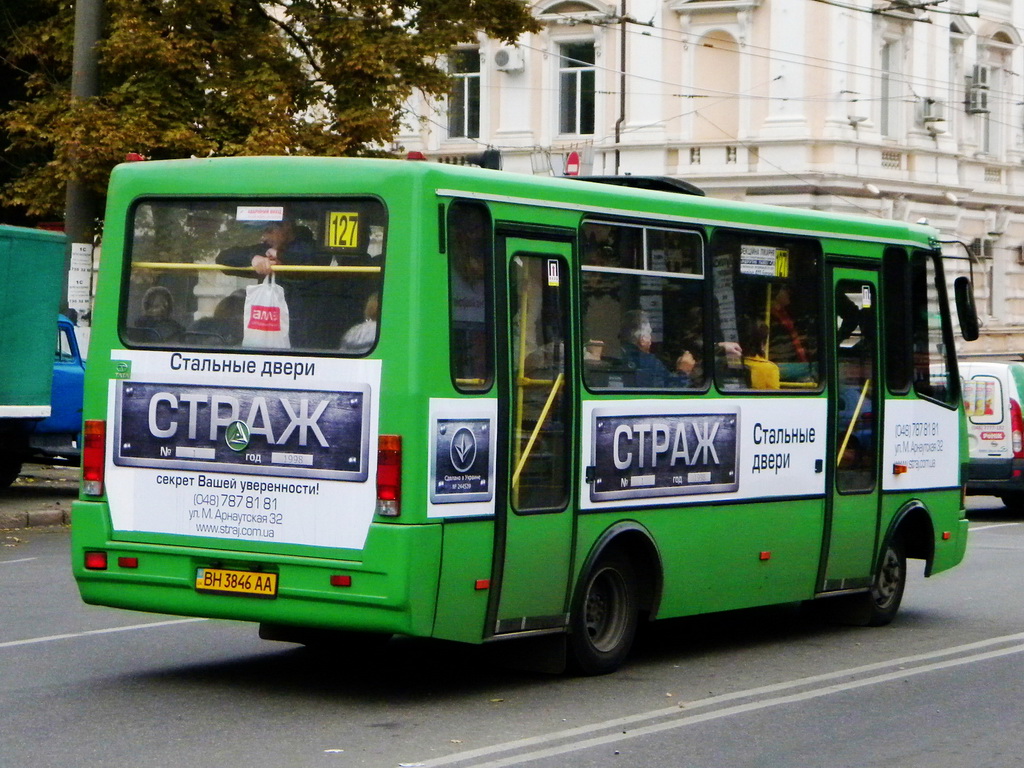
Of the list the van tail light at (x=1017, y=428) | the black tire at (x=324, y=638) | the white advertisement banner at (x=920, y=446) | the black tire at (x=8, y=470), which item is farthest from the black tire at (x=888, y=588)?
the black tire at (x=8, y=470)

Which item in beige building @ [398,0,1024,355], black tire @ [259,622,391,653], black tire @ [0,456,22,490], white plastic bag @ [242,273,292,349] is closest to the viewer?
white plastic bag @ [242,273,292,349]

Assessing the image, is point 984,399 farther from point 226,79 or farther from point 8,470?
point 8,470

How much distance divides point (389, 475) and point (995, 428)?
15170 mm

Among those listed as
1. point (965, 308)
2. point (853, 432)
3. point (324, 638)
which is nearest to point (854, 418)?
point (853, 432)

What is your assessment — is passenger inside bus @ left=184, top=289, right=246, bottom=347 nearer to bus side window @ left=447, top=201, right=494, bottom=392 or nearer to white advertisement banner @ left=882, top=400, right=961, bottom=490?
bus side window @ left=447, top=201, right=494, bottom=392

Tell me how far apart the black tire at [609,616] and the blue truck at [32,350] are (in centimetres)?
1136

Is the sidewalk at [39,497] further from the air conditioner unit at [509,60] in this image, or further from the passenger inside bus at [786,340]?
the air conditioner unit at [509,60]

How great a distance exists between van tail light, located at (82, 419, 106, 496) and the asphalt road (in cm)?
98

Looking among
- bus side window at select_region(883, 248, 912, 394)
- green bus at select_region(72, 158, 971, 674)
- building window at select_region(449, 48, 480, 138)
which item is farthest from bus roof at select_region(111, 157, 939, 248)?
building window at select_region(449, 48, 480, 138)

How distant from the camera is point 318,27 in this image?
79.3 feet

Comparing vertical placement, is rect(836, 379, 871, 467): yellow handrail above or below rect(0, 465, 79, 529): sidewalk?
above

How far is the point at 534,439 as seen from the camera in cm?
949

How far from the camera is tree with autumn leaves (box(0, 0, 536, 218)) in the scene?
23.0 metres

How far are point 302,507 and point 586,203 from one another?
2262 millimetres
